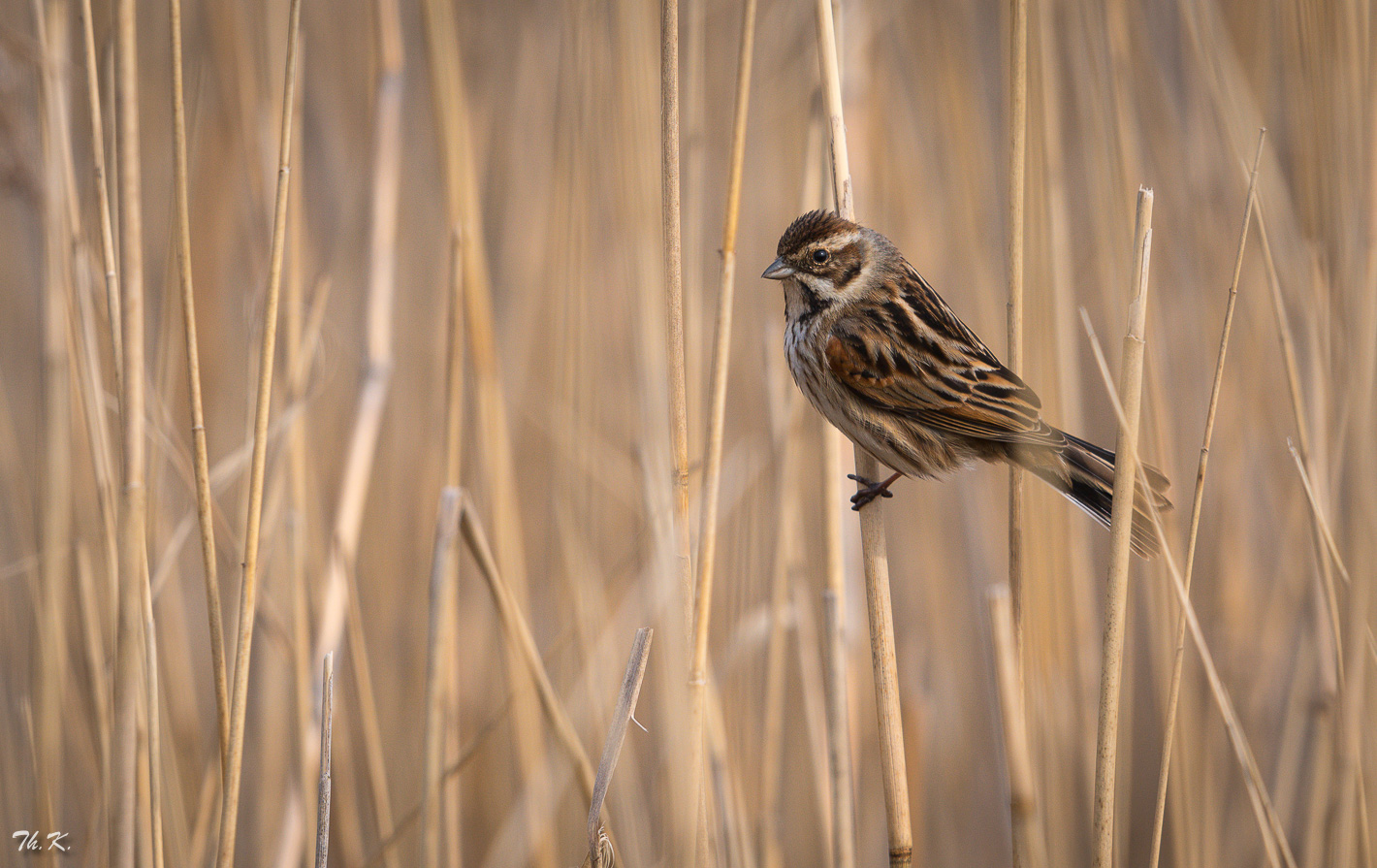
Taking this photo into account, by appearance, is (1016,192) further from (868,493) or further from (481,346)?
(481,346)

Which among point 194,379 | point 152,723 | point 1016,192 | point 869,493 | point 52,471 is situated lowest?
point 152,723

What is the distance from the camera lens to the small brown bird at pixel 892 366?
2.08 metres

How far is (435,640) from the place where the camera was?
1.45 metres

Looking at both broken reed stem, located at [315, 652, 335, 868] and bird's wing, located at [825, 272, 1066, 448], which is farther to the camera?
bird's wing, located at [825, 272, 1066, 448]

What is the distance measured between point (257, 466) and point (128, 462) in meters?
0.18

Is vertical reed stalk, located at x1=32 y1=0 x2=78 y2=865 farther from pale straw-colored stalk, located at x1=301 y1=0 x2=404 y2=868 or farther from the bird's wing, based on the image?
the bird's wing

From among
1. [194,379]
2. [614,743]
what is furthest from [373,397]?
[614,743]

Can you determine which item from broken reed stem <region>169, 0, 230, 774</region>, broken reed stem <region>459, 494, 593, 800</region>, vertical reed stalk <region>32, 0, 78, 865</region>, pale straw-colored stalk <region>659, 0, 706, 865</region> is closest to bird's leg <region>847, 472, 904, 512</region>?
pale straw-colored stalk <region>659, 0, 706, 865</region>

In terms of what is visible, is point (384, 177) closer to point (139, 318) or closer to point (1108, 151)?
point (139, 318)

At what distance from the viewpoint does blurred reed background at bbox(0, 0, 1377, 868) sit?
196 centimetres

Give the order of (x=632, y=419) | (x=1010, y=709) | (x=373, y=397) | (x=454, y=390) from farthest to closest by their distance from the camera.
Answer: (x=632, y=419) → (x=373, y=397) → (x=454, y=390) → (x=1010, y=709)

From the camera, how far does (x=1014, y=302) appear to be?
1.65 m

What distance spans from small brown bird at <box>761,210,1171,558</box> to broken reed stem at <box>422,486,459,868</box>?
919mm

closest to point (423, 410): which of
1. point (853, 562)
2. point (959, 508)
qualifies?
point (853, 562)
